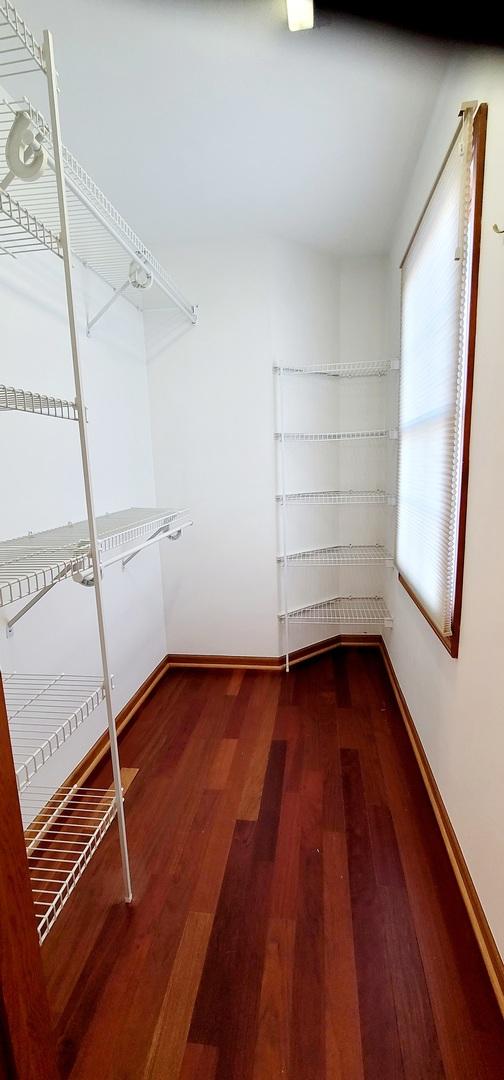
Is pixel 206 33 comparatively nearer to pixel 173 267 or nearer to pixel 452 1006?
pixel 173 267

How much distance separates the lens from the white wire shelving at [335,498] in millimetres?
2650

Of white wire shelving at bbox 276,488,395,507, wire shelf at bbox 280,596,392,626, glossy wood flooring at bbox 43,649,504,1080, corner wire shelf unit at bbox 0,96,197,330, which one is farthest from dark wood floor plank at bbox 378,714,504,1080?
corner wire shelf unit at bbox 0,96,197,330

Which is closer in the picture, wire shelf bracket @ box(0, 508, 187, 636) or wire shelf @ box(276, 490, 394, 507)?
wire shelf bracket @ box(0, 508, 187, 636)

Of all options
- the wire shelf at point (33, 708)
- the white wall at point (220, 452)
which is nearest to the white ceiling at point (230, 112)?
the white wall at point (220, 452)

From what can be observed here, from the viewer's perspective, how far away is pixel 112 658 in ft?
6.89

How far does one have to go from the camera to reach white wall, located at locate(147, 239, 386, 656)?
2.45 m

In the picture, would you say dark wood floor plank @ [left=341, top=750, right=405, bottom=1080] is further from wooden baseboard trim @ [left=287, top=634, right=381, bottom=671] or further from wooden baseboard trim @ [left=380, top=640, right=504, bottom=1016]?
wooden baseboard trim @ [left=287, top=634, right=381, bottom=671]

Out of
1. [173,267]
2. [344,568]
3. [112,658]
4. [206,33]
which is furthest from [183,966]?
[173,267]

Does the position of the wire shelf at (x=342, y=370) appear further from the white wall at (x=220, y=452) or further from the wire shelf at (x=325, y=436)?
the wire shelf at (x=325, y=436)

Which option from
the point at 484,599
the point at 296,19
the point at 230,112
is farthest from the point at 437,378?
the point at 230,112

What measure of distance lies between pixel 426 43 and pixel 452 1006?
5.64 ft

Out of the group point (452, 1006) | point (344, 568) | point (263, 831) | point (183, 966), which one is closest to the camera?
point (452, 1006)

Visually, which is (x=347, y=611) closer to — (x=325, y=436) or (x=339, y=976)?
(x=325, y=436)

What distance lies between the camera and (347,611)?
3.03 meters
